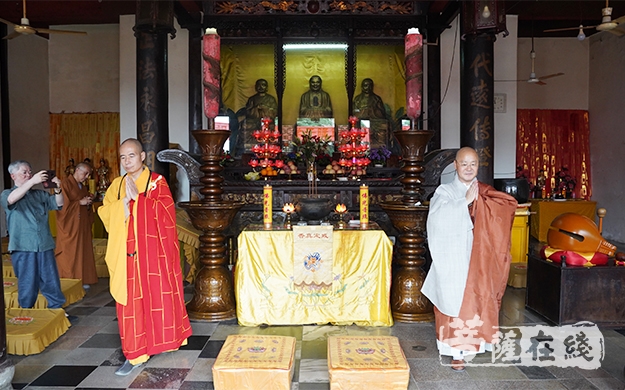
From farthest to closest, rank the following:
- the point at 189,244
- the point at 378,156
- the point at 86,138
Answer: the point at 86,138
the point at 378,156
the point at 189,244

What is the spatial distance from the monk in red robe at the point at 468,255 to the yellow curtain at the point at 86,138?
27.0 feet

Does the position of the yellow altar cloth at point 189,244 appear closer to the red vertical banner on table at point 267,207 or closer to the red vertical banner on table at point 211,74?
the red vertical banner on table at point 267,207

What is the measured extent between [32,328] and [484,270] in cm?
312

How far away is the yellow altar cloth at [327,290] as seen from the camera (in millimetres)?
3963

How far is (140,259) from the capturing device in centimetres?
309

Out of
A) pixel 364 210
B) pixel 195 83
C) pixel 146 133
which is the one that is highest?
pixel 195 83

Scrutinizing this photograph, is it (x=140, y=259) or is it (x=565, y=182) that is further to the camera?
(x=565, y=182)

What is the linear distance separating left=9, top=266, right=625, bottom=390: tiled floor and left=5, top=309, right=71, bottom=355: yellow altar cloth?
59 millimetres

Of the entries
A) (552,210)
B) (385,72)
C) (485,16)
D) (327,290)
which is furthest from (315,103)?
(327,290)

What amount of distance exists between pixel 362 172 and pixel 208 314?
287cm

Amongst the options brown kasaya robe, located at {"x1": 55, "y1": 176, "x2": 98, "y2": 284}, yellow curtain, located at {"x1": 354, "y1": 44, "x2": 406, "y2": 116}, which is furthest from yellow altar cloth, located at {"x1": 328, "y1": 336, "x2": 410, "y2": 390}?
yellow curtain, located at {"x1": 354, "y1": 44, "x2": 406, "y2": 116}

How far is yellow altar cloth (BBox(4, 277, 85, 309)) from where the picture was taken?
163 inches

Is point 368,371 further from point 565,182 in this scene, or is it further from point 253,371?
point 565,182

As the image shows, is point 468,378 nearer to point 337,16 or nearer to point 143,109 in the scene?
point 143,109
